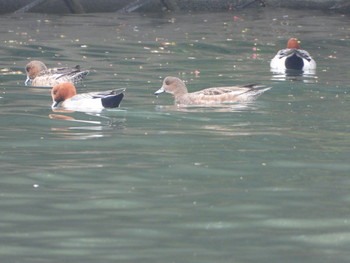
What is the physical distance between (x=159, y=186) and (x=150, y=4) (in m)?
23.8

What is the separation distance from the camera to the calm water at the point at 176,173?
23.7 ft

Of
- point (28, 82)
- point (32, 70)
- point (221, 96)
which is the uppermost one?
point (32, 70)

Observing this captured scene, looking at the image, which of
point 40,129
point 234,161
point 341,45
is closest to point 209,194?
point 234,161

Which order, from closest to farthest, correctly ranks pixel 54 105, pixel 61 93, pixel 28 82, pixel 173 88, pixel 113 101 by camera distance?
pixel 113 101, pixel 54 105, pixel 61 93, pixel 173 88, pixel 28 82

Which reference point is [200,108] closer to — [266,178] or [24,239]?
[266,178]

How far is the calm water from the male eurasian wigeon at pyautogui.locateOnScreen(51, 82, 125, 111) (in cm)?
19

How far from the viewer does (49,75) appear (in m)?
17.1

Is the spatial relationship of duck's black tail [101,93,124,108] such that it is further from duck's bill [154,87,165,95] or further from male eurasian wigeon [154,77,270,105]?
duck's bill [154,87,165,95]

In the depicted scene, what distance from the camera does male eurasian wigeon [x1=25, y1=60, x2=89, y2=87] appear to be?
16672mm

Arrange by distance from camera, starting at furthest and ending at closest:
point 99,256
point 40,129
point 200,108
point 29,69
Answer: point 29,69 → point 200,108 → point 40,129 → point 99,256

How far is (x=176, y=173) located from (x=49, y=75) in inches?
318

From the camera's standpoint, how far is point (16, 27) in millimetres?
25406

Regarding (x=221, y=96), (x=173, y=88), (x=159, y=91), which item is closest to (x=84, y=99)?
(x=159, y=91)

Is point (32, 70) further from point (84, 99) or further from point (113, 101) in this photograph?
point (113, 101)
